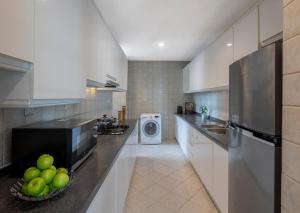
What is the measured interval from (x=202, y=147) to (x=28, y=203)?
228cm

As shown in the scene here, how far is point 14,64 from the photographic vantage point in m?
0.86

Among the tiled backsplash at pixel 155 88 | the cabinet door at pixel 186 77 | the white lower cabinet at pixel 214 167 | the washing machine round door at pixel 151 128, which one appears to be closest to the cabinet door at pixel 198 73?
the cabinet door at pixel 186 77

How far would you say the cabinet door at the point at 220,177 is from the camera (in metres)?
1.86

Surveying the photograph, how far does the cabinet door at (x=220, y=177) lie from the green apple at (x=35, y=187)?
1529 mm

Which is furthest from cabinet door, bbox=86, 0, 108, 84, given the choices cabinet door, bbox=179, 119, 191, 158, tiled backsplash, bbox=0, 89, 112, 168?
cabinet door, bbox=179, 119, 191, 158

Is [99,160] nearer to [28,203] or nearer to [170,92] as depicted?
[28,203]

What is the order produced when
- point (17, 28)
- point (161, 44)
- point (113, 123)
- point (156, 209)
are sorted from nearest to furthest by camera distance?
point (17, 28), point (156, 209), point (113, 123), point (161, 44)

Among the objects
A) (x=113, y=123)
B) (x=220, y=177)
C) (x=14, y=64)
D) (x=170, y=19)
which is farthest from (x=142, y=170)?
(x=14, y=64)

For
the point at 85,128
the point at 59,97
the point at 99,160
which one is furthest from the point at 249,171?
the point at 59,97

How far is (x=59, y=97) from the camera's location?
125cm

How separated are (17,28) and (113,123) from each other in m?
2.21

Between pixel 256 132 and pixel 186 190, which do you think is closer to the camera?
pixel 256 132

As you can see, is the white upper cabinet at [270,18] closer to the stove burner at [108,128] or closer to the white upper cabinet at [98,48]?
the white upper cabinet at [98,48]

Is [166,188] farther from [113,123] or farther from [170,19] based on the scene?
[170,19]
